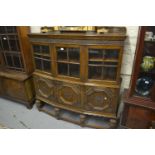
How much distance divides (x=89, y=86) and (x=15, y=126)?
1.31 m

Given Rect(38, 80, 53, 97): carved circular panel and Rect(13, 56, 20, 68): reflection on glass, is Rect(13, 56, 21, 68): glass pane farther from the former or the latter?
Rect(38, 80, 53, 97): carved circular panel

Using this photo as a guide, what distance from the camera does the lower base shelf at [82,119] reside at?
194 cm

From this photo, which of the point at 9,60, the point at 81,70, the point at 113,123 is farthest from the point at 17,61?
the point at 113,123

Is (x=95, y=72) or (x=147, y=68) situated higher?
(x=147, y=68)

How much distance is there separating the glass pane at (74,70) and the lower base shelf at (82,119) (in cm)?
61

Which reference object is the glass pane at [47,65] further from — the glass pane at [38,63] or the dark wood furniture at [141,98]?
the dark wood furniture at [141,98]

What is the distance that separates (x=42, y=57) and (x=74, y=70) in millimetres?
525

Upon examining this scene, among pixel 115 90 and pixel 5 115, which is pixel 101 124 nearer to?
pixel 115 90

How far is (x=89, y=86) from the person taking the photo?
1.70 m

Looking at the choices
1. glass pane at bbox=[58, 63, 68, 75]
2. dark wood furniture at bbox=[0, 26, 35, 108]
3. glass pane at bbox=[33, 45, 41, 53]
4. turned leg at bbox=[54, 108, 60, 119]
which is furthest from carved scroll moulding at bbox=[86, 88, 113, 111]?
dark wood furniture at bbox=[0, 26, 35, 108]

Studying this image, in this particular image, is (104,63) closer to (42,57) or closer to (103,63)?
(103,63)

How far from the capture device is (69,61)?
1719 millimetres

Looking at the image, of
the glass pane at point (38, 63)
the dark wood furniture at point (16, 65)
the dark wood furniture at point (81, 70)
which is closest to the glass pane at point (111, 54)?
the dark wood furniture at point (81, 70)

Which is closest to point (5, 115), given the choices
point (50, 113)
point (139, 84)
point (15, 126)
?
point (15, 126)
